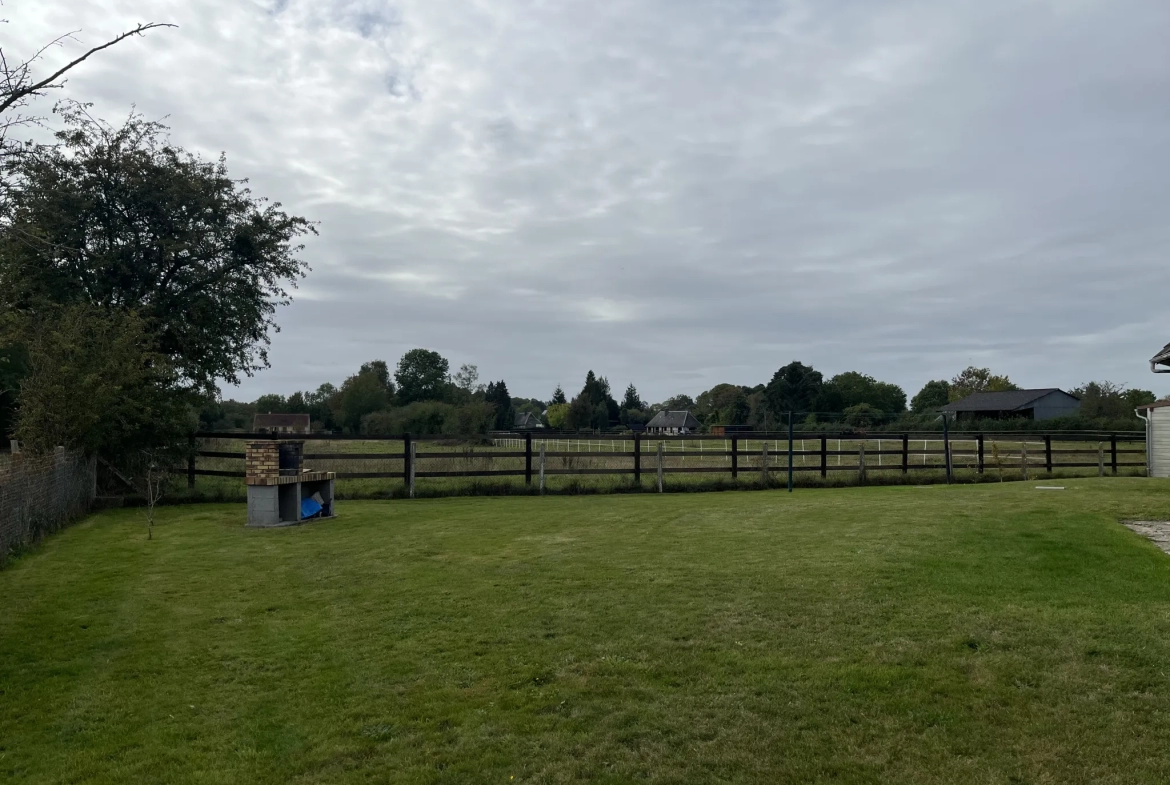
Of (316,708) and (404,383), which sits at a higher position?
(404,383)

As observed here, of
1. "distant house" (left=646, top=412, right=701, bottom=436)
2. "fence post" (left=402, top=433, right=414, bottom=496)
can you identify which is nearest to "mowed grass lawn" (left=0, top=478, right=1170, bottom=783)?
"fence post" (left=402, top=433, right=414, bottom=496)

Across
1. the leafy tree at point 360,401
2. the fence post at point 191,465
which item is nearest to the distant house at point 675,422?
the leafy tree at point 360,401

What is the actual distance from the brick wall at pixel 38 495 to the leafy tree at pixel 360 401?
43.8m

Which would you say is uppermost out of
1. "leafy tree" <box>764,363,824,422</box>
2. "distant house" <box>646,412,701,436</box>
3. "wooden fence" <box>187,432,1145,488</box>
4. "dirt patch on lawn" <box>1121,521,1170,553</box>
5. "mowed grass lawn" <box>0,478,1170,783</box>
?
"leafy tree" <box>764,363,824,422</box>

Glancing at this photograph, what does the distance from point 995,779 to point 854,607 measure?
2.50 meters

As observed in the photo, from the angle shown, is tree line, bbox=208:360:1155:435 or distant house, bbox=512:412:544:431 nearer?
tree line, bbox=208:360:1155:435

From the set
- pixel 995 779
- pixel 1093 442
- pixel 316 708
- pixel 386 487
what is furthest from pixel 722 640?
pixel 1093 442

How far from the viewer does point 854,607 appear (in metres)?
5.87

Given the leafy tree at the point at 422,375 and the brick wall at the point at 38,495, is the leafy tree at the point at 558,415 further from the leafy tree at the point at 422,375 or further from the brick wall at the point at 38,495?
the brick wall at the point at 38,495

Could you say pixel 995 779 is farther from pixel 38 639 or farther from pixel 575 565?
pixel 38 639

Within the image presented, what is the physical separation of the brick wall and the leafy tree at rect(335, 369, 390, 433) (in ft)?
144

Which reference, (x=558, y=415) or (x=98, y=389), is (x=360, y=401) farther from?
(x=98, y=389)

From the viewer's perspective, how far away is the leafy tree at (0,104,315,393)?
1591 cm

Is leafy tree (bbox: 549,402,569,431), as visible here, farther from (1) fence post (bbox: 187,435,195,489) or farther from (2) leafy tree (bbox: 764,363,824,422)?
(1) fence post (bbox: 187,435,195,489)
